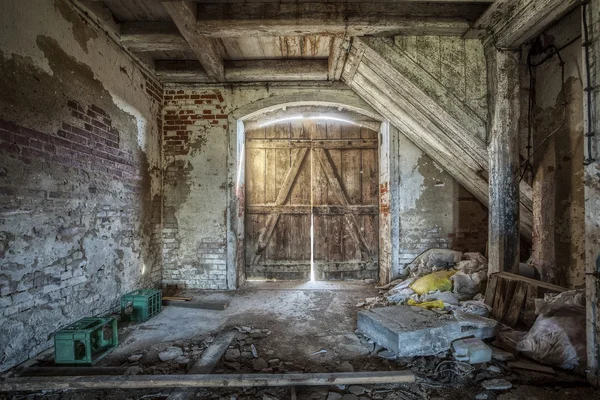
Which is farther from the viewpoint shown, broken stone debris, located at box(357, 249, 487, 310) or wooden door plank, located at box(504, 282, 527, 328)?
broken stone debris, located at box(357, 249, 487, 310)

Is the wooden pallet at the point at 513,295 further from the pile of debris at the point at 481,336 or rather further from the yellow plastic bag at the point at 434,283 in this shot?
the yellow plastic bag at the point at 434,283

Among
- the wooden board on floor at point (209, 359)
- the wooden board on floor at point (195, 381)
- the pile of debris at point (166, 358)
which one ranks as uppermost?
the wooden board on floor at point (195, 381)

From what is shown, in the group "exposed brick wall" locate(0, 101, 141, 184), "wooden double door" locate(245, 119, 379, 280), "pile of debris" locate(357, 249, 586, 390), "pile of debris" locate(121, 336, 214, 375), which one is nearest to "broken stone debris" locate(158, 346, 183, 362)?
"pile of debris" locate(121, 336, 214, 375)

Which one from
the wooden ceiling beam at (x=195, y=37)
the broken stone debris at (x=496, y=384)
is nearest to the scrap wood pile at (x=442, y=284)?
the broken stone debris at (x=496, y=384)

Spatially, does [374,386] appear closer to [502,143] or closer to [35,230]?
[502,143]

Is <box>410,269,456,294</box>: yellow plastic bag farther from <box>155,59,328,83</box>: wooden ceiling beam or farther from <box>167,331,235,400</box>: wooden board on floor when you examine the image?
<box>155,59,328,83</box>: wooden ceiling beam

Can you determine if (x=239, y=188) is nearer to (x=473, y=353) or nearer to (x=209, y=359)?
(x=209, y=359)

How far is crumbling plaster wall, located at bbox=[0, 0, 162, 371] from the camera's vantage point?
2301mm

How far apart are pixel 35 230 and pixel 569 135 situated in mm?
4841

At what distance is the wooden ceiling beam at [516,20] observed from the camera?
100 inches

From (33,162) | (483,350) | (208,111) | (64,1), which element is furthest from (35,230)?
(483,350)

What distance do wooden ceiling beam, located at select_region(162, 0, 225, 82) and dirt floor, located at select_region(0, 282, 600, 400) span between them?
10.0ft

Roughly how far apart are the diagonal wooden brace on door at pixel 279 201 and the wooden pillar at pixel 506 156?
9.70 feet

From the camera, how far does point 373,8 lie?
3088 mm
